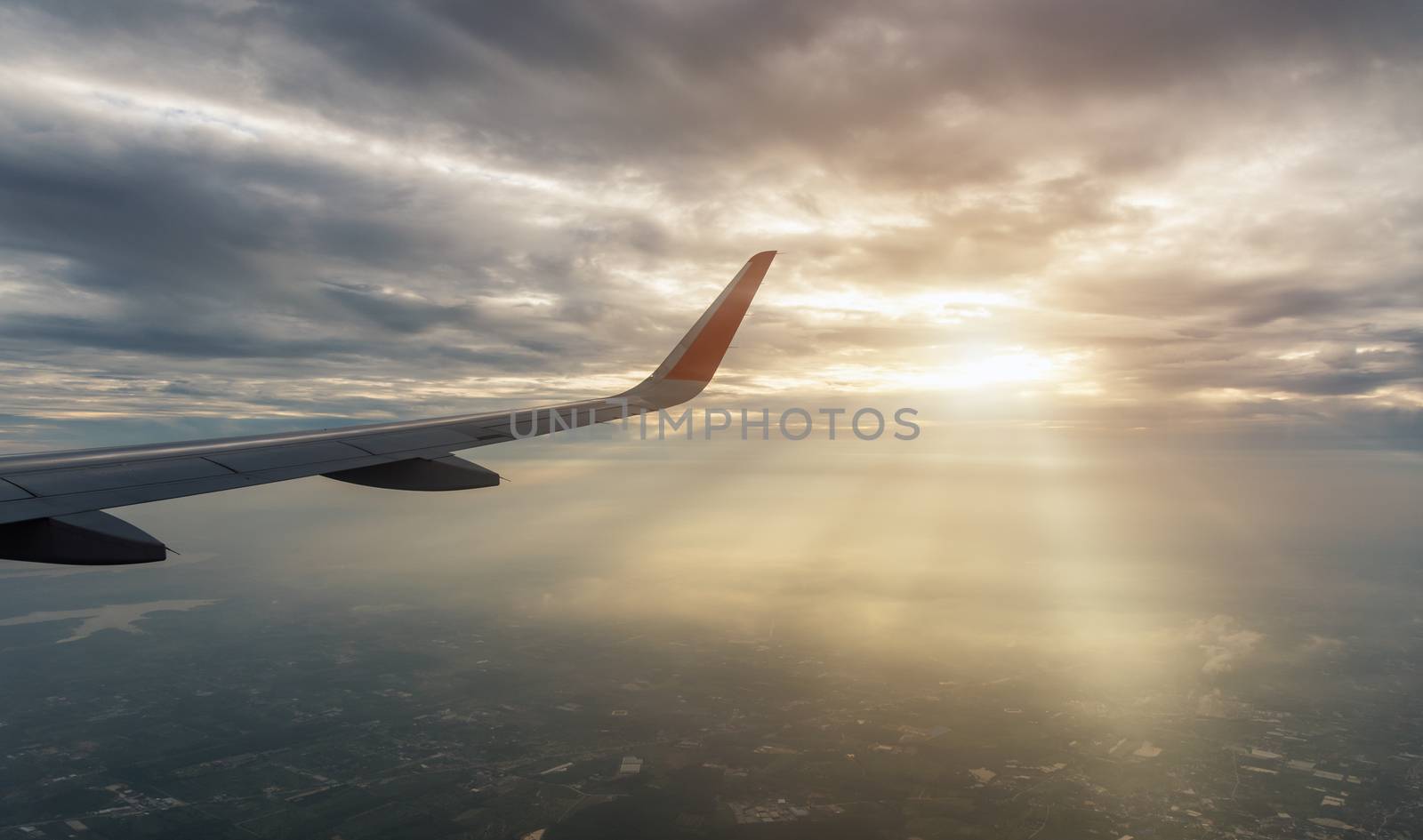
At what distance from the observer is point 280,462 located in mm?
7578

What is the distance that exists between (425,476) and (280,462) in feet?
6.66

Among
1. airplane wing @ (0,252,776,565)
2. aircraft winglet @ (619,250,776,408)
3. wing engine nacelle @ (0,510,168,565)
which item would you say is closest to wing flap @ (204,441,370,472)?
airplane wing @ (0,252,776,565)

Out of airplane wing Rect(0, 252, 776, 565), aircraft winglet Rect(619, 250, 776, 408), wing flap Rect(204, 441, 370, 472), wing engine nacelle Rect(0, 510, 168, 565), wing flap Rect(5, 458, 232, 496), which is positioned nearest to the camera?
wing engine nacelle Rect(0, 510, 168, 565)

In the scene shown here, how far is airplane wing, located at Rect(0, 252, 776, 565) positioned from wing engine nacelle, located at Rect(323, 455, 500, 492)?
0.05 feet

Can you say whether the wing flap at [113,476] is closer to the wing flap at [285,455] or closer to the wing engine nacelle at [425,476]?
the wing flap at [285,455]

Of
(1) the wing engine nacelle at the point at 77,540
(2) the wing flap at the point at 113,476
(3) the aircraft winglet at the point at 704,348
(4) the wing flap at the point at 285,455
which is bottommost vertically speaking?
(1) the wing engine nacelle at the point at 77,540

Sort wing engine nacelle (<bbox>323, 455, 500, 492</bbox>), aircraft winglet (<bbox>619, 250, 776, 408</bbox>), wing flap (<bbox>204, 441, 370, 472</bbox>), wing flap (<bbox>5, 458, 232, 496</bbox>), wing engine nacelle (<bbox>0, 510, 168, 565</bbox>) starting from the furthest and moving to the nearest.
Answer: aircraft winglet (<bbox>619, 250, 776, 408</bbox>) < wing engine nacelle (<bbox>323, 455, 500, 492</bbox>) < wing flap (<bbox>204, 441, 370, 472</bbox>) < wing flap (<bbox>5, 458, 232, 496</bbox>) < wing engine nacelle (<bbox>0, 510, 168, 565</bbox>)

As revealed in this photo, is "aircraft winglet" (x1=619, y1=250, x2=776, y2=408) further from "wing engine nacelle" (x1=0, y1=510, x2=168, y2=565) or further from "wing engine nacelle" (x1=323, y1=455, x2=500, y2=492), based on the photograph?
"wing engine nacelle" (x1=0, y1=510, x2=168, y2=565)

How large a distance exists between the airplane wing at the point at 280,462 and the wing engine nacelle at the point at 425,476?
0.01 metres

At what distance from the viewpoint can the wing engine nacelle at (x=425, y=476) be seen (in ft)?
28.9

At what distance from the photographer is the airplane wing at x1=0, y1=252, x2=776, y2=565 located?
5.56 meters

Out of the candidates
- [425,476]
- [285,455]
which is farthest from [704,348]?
[285,455]

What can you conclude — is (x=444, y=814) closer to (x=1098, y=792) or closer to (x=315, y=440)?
(x=1098, y=792)

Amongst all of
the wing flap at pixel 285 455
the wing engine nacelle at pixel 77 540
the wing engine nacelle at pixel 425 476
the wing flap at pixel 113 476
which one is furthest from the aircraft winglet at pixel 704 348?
the wing engine nacelle at pixel 77 540
